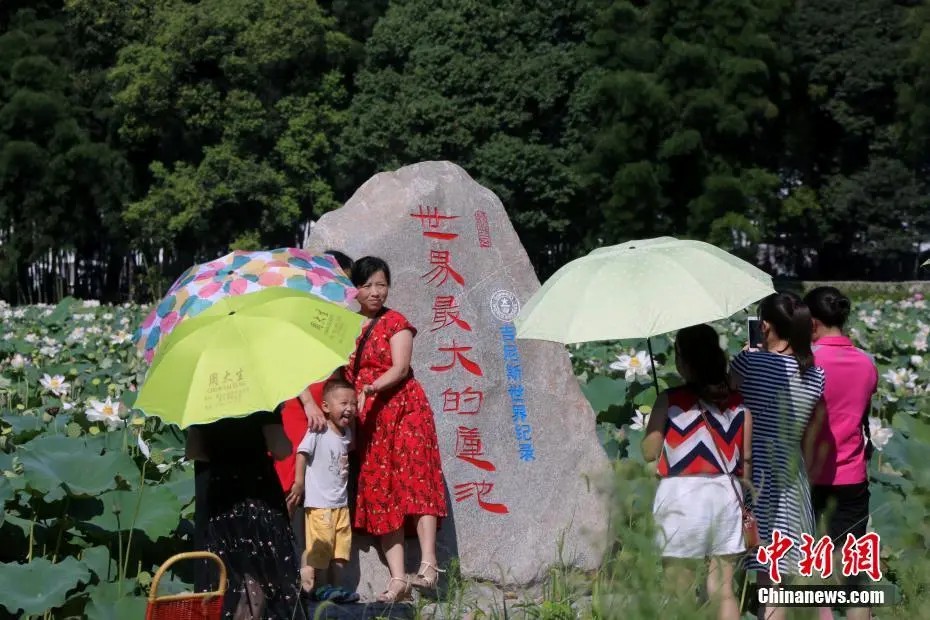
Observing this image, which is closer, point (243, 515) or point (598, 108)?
point (243, 515)

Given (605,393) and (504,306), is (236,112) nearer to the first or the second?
(605,393)

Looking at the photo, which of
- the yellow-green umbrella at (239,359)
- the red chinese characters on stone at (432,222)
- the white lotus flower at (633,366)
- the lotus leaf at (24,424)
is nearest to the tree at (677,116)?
the white lotus flower at (633,366)

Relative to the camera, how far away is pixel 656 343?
10.3 metres

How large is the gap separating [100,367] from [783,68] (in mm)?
23547

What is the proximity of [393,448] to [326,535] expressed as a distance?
40 cm

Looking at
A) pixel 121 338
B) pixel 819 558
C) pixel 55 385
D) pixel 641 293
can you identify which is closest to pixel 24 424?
pixel 55 385

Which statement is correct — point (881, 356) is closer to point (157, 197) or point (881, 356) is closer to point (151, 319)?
point (151, 319)

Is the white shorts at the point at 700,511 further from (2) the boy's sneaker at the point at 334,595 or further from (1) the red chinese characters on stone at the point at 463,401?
(1) the red chinese characters on stone at the point at 463,401

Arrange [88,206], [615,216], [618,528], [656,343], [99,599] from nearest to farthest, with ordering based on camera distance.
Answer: [618,528]
[99,599]
[656,343]
[615,216]
[88,206]

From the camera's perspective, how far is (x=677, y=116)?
27.8m

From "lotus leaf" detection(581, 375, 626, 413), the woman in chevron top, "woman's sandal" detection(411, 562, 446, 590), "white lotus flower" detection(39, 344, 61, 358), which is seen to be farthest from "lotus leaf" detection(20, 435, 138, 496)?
"white lotus flower" detection(39, 344, 61, 358)

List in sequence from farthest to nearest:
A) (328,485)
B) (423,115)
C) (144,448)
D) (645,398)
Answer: (423,115) → (645,398) → (144,448) → (328,485)

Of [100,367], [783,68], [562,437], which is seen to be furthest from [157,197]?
[562,437]

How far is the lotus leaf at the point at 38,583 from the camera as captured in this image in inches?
157
